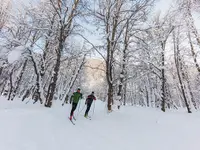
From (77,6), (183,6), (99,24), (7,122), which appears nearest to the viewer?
(7,122)

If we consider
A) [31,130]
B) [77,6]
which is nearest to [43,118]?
[31,130]

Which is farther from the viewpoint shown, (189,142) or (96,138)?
(96,138)

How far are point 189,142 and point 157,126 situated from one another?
2250mm

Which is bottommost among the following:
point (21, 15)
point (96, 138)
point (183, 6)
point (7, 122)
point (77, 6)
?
point (96, 138)

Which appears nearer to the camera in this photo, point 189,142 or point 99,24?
point 189,142

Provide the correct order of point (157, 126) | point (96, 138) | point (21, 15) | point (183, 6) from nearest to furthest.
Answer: point (96, 138), point (157, 126), point (183, 6), point (21, 15)

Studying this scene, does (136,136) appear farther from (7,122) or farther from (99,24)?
(99,24)

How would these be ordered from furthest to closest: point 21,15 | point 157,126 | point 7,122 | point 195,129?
point 21,15
point 157,126
point 195,129
point 7,122

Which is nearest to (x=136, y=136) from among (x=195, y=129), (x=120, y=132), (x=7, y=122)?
(x=120, y=132)

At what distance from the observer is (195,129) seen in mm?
7668

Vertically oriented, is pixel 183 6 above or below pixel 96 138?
above

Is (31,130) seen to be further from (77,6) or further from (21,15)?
(21,15)

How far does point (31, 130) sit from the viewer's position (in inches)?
244

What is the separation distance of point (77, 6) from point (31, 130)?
10734 mm
